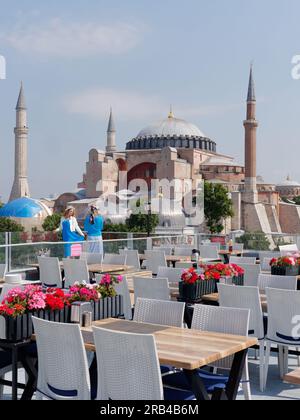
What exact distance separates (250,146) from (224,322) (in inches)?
2103

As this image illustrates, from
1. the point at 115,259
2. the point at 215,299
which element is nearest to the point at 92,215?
the point at 115,259

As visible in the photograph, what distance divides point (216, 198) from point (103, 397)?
49.1 meters

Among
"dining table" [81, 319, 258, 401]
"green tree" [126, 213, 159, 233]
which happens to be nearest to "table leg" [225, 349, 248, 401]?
"dining table" [81, 319, 258, 401]

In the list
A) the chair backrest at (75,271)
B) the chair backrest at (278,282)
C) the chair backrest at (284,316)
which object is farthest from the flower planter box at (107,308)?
the chair backrest at (75,271)

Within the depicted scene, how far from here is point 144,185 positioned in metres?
66.2

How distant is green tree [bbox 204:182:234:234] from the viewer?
51594mm

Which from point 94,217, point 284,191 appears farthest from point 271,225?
point 94,217

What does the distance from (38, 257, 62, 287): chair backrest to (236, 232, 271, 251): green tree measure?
6960mm

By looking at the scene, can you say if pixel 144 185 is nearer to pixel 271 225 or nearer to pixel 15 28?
pixel 271 225

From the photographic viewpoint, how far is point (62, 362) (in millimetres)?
3291

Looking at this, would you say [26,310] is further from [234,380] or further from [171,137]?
[171,137]

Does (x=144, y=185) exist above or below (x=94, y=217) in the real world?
above

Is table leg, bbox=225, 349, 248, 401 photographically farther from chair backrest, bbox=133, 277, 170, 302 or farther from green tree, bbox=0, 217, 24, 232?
green tree, bbox=0, 217, 24, 232
